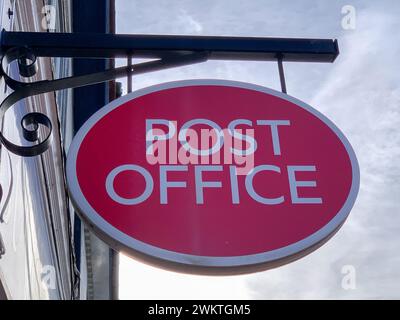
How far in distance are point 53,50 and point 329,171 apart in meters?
1.30

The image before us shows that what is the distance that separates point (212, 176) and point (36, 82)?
0.85 metres

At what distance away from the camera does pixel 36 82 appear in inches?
105

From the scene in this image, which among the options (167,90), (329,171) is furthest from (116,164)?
(329,171)

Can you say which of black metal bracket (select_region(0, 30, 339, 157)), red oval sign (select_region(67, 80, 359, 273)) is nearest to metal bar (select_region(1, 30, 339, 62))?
black metal bracket (select_region(0, 30, 339, 157))

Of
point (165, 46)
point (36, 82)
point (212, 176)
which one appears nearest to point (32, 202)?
point (36, 82)

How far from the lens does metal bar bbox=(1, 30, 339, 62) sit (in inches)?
108

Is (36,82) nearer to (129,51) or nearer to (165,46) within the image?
(129,51)

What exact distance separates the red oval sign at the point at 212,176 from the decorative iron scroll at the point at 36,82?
0.36 feet

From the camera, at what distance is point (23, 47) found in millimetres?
2688

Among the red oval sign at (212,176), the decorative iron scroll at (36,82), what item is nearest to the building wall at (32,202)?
the decorative iron scroll at (36,82)

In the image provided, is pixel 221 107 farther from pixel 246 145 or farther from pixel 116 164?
pixel 116 164

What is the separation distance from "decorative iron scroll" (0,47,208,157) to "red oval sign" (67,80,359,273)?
4.3 inches

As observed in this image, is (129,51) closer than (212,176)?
No

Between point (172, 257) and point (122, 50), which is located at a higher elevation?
point (122, 50)
